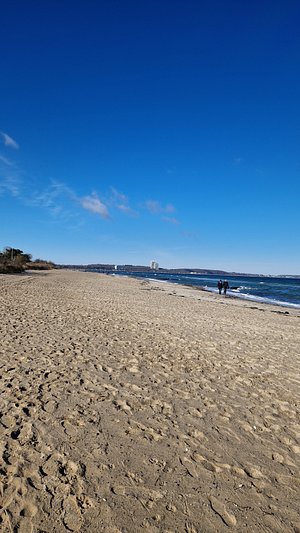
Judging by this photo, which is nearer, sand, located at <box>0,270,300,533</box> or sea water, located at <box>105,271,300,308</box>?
sand, located at <box>0,270,300,533</box>

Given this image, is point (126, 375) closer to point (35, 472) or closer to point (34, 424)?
point (34, 424)

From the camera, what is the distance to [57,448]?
4246mm

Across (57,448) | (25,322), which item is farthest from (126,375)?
(25,322)

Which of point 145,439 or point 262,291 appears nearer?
point 145,439

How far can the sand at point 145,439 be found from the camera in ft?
10.9

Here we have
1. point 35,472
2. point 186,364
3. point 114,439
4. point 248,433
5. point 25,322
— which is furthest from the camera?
point 25,322

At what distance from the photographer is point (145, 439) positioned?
4.66 m

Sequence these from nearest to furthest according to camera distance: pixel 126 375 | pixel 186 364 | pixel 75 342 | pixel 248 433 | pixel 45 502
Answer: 1. pixel 45 502
2. pixel 248 433
3. pixel 126 375
4. pixel 186 364
5. pixel 75 342

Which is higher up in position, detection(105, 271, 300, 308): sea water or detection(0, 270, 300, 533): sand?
detection(105, 271, 300, 308): sea water

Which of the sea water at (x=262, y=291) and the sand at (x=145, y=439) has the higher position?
the sea water at (x=262, y=291)

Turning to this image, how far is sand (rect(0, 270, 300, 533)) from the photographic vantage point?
3324 mm

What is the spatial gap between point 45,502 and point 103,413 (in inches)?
80.8

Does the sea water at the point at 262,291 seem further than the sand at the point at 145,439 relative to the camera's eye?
Yes

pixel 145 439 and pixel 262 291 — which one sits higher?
pixel 262 291
